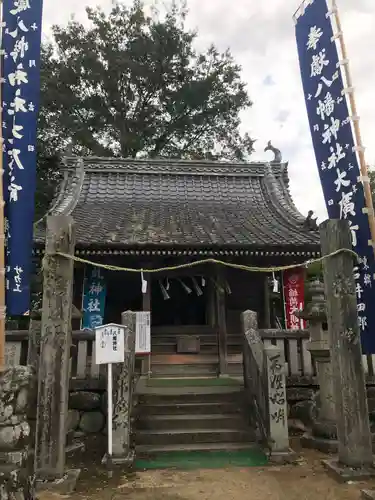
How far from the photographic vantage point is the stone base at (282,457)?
5.90m

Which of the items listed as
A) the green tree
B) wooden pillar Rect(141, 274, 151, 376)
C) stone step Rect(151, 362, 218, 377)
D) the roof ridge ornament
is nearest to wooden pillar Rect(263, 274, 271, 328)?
stone step Rect(151, 362, 218, 377)

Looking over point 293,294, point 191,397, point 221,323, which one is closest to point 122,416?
point 191,397

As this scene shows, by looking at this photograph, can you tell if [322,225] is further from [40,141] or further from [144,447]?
[40,141]

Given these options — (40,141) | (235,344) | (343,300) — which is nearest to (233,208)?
(235,344)

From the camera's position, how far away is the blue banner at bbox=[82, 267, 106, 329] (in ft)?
35.2

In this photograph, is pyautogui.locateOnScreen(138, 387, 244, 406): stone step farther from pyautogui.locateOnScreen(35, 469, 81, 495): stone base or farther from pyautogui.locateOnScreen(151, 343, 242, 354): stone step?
pyautogui.locateOnScreen(151, 343, 242, 354): stone step

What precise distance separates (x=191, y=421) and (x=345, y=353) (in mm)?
3082

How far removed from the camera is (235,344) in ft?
36.2

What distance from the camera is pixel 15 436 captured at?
3.27 m

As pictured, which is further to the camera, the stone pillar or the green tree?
the green tree

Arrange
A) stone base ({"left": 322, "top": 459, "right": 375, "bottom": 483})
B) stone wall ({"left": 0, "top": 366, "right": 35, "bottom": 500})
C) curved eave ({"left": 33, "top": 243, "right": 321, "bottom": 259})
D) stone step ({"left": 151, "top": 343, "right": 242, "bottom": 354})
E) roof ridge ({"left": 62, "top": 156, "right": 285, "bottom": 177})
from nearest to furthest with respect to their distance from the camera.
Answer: stone wall ({"left": 0, "top": 366, "right": 35, "bottom": 500}) < stone base ({"left": 322, "top": 459, "right": 375, "bottom": 483}) < curved eave ({"left": 33, "top": 243, "right": 321, "bottom": 259}) < stone step ({"left": 151, "top": 343, "right": 242, "bottom": 354}) < roof ridge ({"left": 62, "top": 156, "right": 285, "bottom": 177})

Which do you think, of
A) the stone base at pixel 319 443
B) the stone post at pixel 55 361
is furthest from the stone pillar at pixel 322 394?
the stone post at pixel 55 361

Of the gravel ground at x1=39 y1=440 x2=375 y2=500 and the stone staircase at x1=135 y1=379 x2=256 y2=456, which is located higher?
the stone staircase at x1=135 y1=379 x2=256 y2=456

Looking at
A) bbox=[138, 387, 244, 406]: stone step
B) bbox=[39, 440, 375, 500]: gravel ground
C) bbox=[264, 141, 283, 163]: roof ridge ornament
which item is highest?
bbox=[264, 141, 283, 163]: roof ridge ornament
